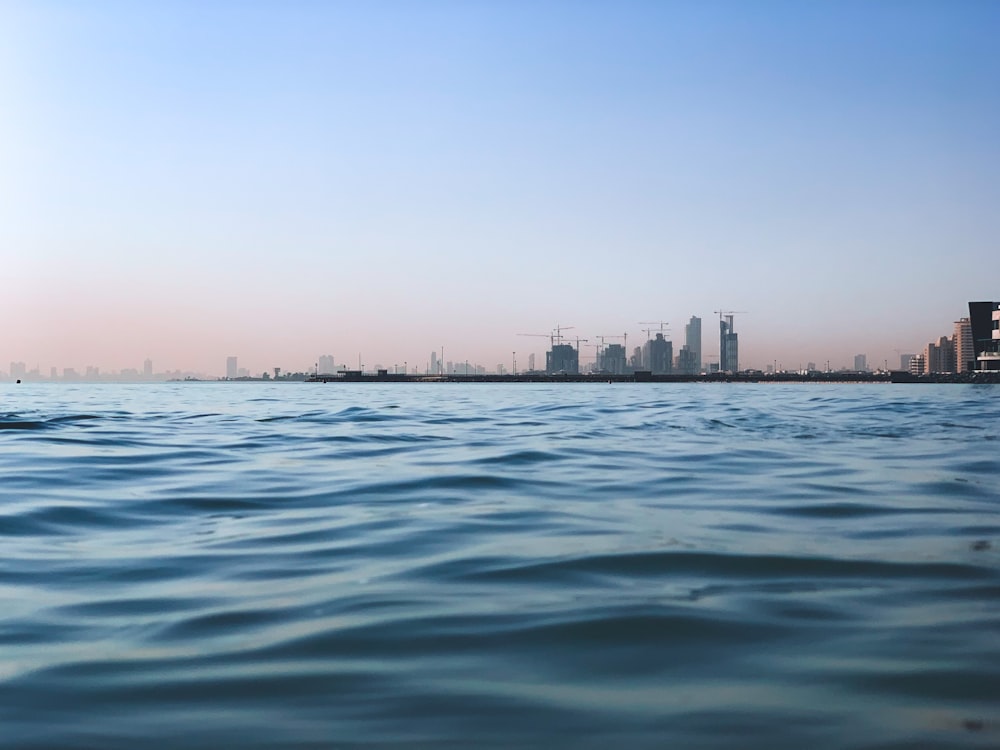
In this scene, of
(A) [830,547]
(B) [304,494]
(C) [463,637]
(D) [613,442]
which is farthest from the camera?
(D) [613,442]

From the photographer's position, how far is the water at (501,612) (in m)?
3.38

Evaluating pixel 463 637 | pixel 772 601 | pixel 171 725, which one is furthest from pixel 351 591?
pixel 772 601

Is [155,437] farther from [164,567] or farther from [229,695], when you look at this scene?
[229,695]

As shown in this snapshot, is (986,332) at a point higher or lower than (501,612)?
higher

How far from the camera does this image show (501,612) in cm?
495

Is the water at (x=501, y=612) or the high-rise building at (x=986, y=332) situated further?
the high-rise building at (x=986, y=332)

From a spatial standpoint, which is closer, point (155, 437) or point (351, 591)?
point (351, 591)

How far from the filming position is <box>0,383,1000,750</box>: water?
338 centimetres

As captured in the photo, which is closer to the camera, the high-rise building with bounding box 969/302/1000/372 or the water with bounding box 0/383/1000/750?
the water with bounding box 0/383/1000/750

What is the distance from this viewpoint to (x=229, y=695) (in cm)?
364

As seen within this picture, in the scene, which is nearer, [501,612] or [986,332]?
[501,612]

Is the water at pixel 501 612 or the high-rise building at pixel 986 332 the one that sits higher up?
the high-rise building at pixel 986 332

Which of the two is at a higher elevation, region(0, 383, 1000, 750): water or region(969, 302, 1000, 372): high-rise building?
region(969, 302, 1000, 372): high-rise building

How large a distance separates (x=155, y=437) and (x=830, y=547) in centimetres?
1669
